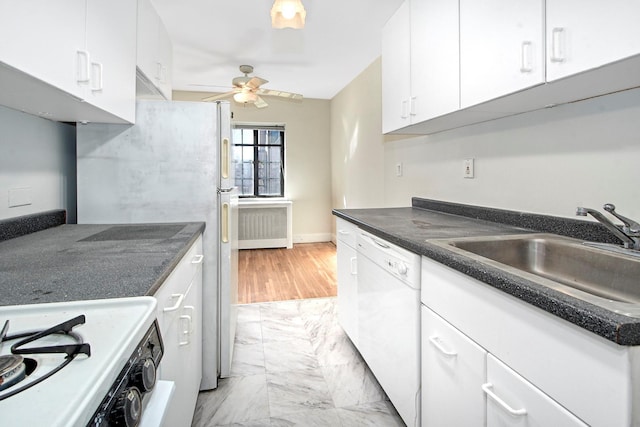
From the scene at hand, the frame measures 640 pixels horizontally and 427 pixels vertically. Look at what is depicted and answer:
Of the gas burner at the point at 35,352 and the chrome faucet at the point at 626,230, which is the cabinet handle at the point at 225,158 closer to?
the gas burner at the point at 35,352

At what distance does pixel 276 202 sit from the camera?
17.7 ft

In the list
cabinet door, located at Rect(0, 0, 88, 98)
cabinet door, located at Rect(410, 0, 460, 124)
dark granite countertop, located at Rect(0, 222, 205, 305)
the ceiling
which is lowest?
dark granite countertop, located at Rect(0, 222, 205, 305)

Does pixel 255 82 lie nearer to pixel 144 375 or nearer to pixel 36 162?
pixel 36 162

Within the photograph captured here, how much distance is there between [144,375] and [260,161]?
17.4 feet

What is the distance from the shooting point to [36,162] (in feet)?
5.42

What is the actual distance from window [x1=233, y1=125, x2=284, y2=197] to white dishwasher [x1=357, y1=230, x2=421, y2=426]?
4.01m

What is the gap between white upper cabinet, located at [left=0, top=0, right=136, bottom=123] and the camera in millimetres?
872

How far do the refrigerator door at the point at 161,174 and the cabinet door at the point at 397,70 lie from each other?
1039mm

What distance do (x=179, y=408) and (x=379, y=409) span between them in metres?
0.98

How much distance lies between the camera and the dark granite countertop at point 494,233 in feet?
2.15

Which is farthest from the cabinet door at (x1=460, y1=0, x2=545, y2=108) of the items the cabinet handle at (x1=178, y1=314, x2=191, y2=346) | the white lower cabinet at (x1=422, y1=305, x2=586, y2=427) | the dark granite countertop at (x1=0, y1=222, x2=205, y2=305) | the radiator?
the radiator

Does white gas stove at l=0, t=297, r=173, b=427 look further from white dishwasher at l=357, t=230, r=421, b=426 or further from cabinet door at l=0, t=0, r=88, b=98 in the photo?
white dishwasher at l=357, t=230, r=421, b=426

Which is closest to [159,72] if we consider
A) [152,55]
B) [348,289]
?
[152,55]

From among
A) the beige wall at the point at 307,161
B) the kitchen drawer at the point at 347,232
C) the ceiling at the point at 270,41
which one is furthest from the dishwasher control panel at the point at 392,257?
the beige wall at the point at 307,161
